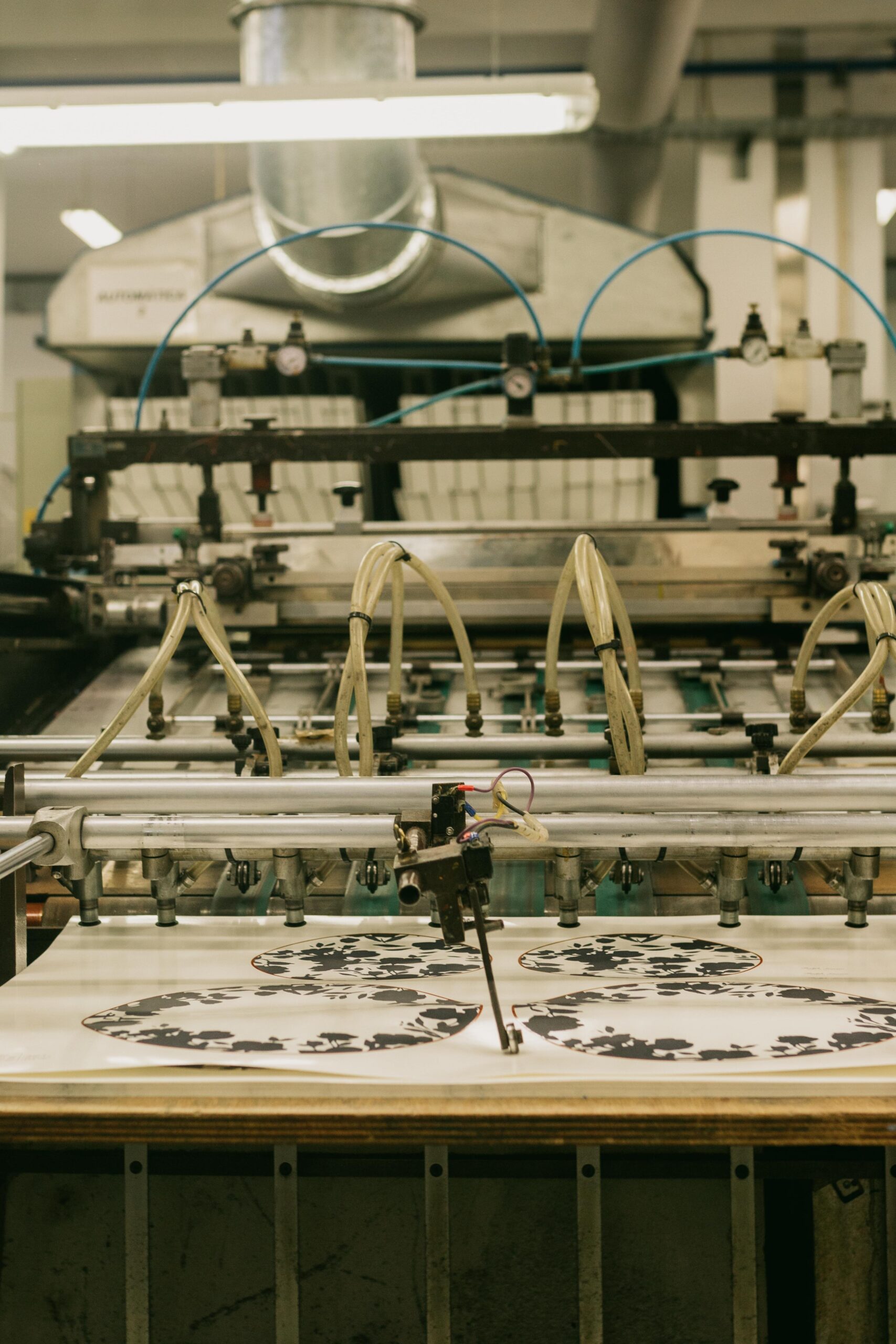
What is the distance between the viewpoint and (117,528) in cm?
265

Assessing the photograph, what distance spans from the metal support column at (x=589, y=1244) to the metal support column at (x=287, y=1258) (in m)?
0.32

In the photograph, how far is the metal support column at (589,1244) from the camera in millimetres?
1210

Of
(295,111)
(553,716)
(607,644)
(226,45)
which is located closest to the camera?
(607,644)

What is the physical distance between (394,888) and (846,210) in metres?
5.29

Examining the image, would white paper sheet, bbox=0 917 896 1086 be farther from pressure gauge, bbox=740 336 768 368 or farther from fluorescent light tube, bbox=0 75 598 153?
fluorescent light tube, bbox=0 75 598 153

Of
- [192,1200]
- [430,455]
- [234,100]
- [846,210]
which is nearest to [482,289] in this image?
[234,100]

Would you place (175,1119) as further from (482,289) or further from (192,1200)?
(482,289)

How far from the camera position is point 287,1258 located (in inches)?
50.2

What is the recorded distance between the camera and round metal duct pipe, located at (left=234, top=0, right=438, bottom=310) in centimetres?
366

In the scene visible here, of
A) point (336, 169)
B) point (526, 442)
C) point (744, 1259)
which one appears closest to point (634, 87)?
point (336, 169)

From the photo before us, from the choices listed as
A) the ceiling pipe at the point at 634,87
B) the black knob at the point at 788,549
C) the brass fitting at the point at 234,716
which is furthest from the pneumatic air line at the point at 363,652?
the ceiling pipe at the point at 634,87

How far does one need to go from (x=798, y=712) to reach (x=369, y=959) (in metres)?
0.97

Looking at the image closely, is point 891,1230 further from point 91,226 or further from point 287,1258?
point 91,226

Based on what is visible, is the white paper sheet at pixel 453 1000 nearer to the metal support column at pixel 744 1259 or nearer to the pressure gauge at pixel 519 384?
the metal support column at pixel 744 1259
